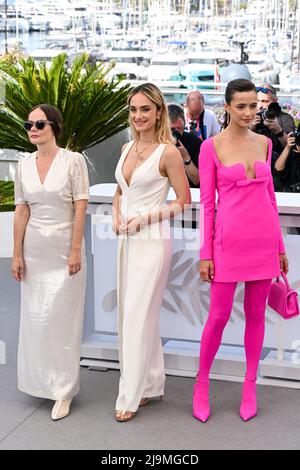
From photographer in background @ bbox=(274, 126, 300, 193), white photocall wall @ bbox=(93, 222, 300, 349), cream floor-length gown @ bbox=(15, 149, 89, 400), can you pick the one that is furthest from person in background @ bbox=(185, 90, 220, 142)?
cream floor-length gown @ bbox=(15, 149, 89, 400)

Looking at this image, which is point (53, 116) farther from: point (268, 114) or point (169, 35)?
point (169, 35)

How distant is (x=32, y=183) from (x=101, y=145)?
5.58m

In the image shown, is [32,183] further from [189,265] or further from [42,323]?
[189,265]

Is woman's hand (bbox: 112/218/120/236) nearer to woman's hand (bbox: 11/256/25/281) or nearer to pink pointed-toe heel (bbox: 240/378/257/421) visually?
woman's hand (bbox: 11/256/25/281)

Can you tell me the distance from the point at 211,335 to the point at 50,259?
970 millimetres

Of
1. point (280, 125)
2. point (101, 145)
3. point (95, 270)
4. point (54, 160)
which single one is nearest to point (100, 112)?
point (101, 145)

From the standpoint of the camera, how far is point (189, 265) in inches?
214

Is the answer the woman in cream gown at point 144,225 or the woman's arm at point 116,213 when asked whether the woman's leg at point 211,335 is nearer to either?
the woman in cream gown at point 144,225

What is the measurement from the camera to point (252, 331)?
4812 millimetres

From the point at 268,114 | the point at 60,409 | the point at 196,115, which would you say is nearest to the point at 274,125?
the point at 268,114

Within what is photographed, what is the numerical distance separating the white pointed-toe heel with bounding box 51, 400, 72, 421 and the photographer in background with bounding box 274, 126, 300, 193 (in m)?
3.11

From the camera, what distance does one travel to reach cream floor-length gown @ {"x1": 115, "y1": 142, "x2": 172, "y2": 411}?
4.79m

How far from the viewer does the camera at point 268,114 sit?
293 inches

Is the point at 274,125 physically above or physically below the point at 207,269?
above
